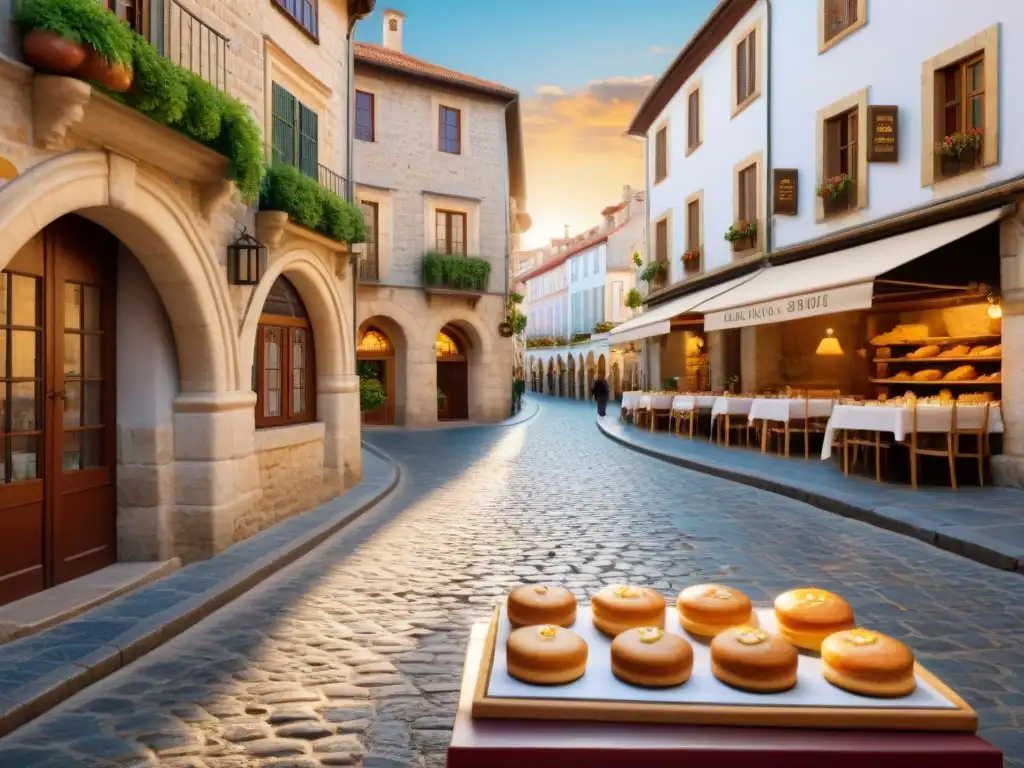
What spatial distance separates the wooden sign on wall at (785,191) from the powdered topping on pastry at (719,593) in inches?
585

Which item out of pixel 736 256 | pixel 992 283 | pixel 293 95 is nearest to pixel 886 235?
pixel 992 283

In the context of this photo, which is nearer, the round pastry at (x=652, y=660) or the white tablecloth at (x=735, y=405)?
the round pastry at (x=652, y=660)

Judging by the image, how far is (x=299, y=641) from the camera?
4.88 m

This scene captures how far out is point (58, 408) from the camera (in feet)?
19.2

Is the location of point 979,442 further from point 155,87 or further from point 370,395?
point 370,395

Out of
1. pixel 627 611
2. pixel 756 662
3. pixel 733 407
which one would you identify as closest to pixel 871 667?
pixel 756 662

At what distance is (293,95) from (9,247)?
5.55 metres

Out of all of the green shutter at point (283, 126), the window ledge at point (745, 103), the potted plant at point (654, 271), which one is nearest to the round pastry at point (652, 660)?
the green shutter at point (283, 126)

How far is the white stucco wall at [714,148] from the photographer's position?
59.8 feet

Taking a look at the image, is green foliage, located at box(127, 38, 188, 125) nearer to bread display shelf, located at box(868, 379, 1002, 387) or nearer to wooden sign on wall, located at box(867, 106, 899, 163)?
wooden sign on wall, located at box(867, 106, 899, 163)

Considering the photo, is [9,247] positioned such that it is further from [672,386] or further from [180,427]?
[672,386]

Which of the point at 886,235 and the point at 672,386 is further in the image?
the point at 672,386

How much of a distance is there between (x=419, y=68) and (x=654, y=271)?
9.26 metres

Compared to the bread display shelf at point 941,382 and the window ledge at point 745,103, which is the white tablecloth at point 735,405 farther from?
the window ledge at point 745,103
